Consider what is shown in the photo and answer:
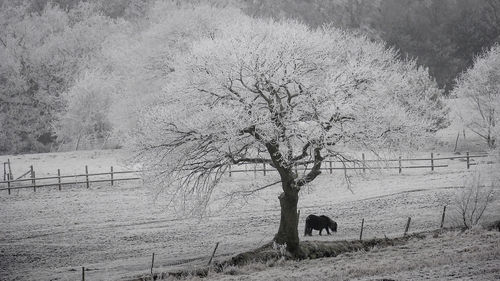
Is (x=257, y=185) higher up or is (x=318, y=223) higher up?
(x=257, y=185)

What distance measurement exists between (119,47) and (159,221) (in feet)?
118

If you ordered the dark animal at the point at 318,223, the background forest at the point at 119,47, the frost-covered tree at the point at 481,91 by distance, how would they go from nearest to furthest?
the dark animal at the point at 318,223, the background forest at the point at 119,47, the frost-covered tree at the point at 481,91

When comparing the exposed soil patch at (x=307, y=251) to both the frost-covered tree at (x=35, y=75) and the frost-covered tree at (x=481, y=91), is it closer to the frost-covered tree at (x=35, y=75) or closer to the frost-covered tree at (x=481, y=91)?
the frost-covered tree at (x=481, y=91)

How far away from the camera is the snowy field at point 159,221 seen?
2223 cm

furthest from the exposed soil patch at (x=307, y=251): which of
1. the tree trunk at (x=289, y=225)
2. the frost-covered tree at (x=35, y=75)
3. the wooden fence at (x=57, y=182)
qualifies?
the frost-covered tree at (x=35, y=75)

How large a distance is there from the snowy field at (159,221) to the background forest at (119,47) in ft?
21.7

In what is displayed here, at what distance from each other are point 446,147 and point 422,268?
42.5 metres

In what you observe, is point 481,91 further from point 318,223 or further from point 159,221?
point 159,221

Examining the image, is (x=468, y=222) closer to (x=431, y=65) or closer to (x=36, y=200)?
(x=36, y=200)

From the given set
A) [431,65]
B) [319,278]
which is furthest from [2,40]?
[319,278]

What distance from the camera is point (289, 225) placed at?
21.2 meters

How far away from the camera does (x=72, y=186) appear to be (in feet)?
134

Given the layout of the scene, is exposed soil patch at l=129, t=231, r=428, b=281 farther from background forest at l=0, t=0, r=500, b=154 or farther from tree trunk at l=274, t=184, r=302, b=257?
background forest at l=0, t=0, r=500, b=154

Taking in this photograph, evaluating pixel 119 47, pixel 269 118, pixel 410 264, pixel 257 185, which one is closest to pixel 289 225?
pixel 269 118
